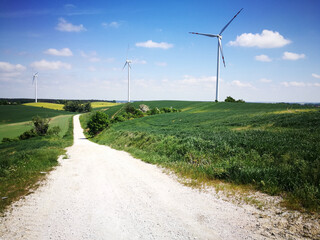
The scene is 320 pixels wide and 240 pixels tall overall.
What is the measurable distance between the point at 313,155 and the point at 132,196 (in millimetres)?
9025

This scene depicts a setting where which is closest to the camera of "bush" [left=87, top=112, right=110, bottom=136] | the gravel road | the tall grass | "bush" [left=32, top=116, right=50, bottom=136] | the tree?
the gravel road

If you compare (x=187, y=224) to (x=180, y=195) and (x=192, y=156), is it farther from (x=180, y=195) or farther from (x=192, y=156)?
(x=192, y=156)

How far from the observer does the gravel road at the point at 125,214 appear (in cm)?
523

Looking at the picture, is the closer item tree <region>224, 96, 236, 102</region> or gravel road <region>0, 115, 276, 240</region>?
gravel road <region>0, 115, 276, 240</region>

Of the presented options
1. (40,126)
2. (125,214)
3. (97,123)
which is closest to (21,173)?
(125,214)

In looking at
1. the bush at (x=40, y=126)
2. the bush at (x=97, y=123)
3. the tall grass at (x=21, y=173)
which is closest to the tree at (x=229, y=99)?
the bush at (x=97, y=123)

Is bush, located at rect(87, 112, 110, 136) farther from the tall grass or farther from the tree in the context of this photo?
the tree

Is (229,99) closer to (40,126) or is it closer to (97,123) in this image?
(97,123)

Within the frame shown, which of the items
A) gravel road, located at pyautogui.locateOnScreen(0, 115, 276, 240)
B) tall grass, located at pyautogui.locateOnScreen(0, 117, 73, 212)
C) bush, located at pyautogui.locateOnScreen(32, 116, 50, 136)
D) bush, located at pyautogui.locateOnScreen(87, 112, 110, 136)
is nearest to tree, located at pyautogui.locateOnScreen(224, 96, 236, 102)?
bush, located at pyautogui.locateOnScreen(87, 112, 110, 136)

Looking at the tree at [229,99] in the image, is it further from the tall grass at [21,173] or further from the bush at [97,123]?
the tall grass at [21,173]

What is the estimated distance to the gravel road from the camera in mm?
5234

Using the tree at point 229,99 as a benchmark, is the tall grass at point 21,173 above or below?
below

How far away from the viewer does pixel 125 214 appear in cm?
626

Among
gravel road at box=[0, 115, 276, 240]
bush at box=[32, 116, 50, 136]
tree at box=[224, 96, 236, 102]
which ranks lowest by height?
bush at box=[32, 116, 50, 136]
